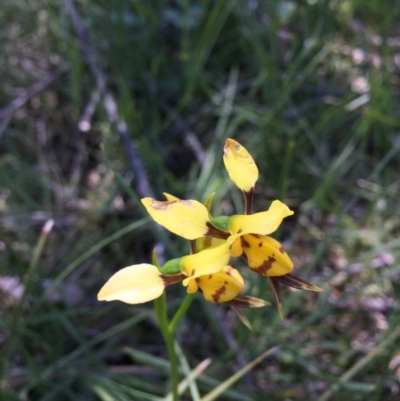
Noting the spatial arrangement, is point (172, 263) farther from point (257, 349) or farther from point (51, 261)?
point (51, 261)

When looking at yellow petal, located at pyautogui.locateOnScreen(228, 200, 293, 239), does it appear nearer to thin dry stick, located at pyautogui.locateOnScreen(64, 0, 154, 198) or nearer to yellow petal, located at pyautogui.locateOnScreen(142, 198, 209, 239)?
yellow petal, located at pyautogui.locateOnScreen(142, 198, 209, 239)

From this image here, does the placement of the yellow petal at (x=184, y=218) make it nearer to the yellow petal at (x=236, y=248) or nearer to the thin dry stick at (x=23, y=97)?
the yellow petal at (x=236, y=248)

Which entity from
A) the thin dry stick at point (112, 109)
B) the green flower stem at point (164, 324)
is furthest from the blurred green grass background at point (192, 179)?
the green flower stem at point (164, 324)

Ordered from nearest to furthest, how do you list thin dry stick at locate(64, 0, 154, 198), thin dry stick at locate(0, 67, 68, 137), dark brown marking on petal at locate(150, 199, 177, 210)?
dark brown marking on petal at locate(150, 199, 177, 210) → thin dry stick at locate(64, 0, 154, 198) → thin dry stick at locate(0, 67, 68, 137)

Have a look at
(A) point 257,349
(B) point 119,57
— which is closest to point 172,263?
(A) point 257,349

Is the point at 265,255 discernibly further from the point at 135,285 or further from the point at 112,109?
the point at 112,109

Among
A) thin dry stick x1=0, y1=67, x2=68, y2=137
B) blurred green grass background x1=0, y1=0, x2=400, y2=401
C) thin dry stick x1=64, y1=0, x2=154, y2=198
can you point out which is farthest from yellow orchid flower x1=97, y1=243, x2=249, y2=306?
thin dry stick x1=0, y1=67, x2=68, y2=137

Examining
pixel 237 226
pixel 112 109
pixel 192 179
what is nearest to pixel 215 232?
pixel 237 226
